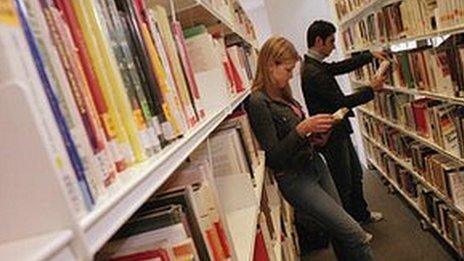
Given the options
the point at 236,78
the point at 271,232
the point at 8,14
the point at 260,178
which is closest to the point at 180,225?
the point at 8,14

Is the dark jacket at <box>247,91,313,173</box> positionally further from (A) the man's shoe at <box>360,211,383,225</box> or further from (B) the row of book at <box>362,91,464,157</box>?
(A) the man's shoe at <box>360,211,383,225</box>

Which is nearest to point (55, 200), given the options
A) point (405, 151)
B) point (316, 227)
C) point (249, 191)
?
point (249, 191)

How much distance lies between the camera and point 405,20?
12.0 feet

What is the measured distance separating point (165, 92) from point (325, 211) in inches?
65.8

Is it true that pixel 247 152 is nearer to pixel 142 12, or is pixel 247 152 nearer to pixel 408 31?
pixel 142 12

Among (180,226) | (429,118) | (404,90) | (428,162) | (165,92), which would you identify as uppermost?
(165,92)

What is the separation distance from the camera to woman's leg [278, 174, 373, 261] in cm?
248

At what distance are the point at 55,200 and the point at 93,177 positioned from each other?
5.2 inches

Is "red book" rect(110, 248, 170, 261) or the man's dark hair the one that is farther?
the man's dark hair

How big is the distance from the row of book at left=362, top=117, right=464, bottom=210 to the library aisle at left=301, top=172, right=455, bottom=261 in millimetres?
423

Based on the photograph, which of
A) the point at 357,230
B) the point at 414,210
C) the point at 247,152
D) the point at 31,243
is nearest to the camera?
the point at 31,243

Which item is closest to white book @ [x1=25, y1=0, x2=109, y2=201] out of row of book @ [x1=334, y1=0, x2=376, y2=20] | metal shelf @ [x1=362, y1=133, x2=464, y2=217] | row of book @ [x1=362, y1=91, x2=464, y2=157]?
row of book @ [x1=362, y1=91, x2=464, y2=157]

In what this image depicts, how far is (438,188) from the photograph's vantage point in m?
3.43

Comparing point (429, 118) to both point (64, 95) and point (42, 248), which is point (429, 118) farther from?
point (42, 248)
